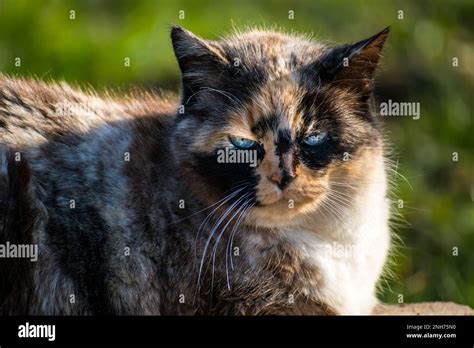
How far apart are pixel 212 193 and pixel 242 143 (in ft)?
0.92

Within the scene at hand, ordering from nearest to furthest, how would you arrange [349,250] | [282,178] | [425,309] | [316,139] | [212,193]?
[282,178]
[316,139]
[212,193]
[349,250]
[425,309]

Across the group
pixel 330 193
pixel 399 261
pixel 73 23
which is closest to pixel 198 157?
pixel 330 193

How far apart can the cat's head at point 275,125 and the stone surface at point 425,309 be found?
2.84 feet

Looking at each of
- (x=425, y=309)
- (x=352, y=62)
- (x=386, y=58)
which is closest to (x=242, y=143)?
(x=352, y=62)

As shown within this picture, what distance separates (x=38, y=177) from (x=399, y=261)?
3.06m

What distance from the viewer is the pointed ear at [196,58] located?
4016mm

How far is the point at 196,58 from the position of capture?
Answer: 4039 millimetres

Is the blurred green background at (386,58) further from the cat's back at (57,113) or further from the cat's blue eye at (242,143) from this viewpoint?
the cat's blue eye at (242,143)

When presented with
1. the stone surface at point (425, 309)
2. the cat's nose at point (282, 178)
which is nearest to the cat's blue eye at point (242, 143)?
the cat's nose at point (282, 178)

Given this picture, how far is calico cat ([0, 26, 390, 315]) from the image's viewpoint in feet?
12.7

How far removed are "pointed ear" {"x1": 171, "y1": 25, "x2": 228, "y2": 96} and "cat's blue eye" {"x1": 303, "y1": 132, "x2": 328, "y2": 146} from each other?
0.48m

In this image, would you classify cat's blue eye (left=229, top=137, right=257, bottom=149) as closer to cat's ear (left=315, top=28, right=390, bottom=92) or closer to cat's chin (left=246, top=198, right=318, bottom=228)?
cat's chin (left=246, top=198, right=318, bottom=228)

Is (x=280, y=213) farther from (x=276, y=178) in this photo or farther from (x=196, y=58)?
(x=196, y=58)

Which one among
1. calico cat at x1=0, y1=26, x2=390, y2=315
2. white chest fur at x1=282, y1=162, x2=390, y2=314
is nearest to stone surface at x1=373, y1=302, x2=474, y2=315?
white chest fur at x1=282, y1=162, x2=390, y2=314
